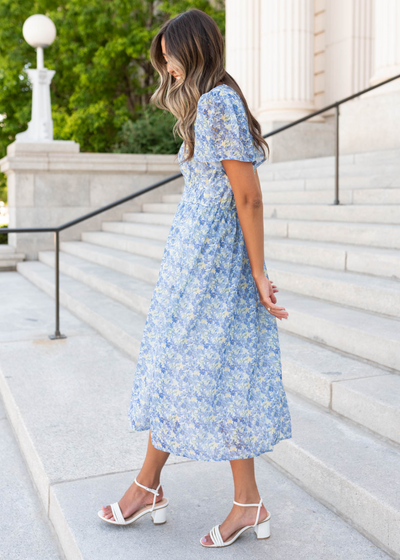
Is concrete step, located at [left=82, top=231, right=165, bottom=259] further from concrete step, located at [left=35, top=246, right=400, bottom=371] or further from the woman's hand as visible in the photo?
the woman's hand

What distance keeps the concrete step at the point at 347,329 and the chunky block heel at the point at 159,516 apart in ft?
5.05

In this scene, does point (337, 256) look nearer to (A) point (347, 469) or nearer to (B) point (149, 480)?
(A) point (347, 469)

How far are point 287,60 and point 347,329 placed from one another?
8.46 meters

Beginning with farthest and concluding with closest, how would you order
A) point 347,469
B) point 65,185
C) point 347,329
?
1. point 65,185
2. point 347,329
3. point 347,469

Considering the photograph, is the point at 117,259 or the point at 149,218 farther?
the point at 149,218

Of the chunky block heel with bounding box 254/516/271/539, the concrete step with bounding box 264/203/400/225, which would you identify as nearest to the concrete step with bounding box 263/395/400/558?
the chunky block heel with bounding box 254/516/271/539

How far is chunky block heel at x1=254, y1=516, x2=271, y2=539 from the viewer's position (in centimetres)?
239

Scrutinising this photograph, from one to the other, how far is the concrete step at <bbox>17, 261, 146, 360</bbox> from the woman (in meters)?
2.50

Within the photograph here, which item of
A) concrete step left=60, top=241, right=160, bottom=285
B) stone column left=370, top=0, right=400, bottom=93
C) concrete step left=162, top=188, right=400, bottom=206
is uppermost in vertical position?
stone column left=370, top=0, right=400, bottom=93

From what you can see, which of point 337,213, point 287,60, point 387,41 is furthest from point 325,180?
point 287,60

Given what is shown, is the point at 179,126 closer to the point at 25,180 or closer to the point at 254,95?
the point at 25,180

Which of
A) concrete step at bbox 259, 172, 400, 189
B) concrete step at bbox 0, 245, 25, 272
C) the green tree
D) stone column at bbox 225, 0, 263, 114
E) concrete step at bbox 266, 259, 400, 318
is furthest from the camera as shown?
the green tree

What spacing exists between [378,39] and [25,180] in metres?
6.04

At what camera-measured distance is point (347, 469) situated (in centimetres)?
260
